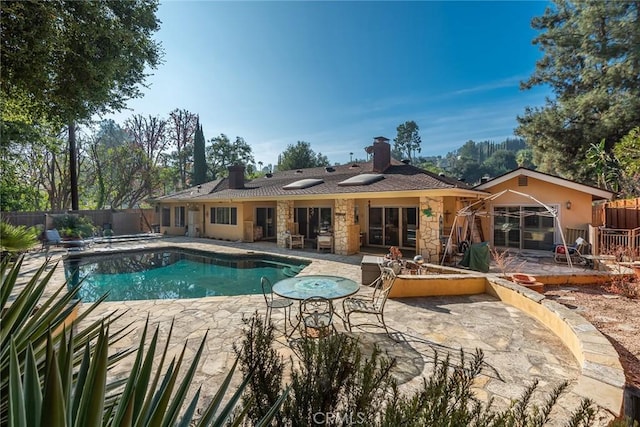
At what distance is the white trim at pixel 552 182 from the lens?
36.1ft

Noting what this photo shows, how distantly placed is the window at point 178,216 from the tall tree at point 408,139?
4713 centimetres

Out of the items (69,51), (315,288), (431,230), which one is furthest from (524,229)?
(69,51)

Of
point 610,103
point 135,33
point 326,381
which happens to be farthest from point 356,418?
point 610,103

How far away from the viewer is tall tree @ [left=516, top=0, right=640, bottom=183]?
1655 cm

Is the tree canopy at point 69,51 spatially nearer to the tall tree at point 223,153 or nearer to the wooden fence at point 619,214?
the wooden fence at point 619,214

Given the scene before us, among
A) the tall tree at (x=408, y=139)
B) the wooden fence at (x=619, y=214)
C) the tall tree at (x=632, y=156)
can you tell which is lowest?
the wooden fence at (x=619, y=214)

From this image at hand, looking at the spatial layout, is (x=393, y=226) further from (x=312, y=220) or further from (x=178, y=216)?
(x=178, y=216)

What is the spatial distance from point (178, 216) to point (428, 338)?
1948 cm

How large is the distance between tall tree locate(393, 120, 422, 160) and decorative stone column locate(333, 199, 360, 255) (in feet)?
158

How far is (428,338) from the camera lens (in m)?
4.63

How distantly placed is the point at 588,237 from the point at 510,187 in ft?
10.9

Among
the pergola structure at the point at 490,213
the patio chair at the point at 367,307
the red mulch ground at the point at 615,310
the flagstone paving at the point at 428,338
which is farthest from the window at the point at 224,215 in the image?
the red mulch ground at the point at 615,310

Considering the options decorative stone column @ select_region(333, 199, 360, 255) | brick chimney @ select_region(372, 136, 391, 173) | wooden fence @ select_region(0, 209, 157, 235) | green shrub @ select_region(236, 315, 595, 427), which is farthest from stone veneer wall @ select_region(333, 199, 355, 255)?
wooden fence @ select_region(0, 209, 157, 235)
